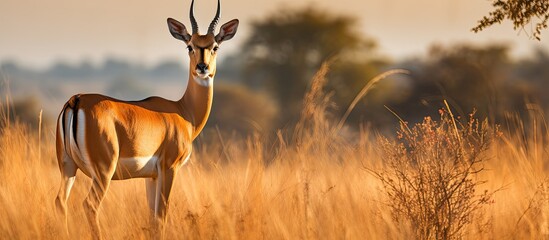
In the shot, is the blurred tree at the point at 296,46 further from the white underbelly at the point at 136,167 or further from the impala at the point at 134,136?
the white underbelly at the point at 136,167

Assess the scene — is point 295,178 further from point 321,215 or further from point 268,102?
point 268,102

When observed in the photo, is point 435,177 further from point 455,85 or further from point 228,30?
point 455,85

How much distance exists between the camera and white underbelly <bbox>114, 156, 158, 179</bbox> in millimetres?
7207

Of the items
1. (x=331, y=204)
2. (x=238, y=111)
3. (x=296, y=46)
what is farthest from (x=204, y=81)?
(x=296, y=46)

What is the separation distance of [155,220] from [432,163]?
200cm

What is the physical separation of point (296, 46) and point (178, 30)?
67.2 ft

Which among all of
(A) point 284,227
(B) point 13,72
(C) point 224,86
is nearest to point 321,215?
(A) point 284,227

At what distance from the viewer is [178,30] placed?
8.78 meters

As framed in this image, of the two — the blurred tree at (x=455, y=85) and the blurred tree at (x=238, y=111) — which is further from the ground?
the blurred tree at (x=455, y=85)

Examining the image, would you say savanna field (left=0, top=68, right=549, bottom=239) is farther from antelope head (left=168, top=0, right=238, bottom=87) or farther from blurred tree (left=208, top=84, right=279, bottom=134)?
blurred tree (left=208, top=84, right=279, bottom=134)

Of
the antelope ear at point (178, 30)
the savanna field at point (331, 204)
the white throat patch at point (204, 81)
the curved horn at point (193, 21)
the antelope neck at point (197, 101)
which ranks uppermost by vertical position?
the curved horn at point (193, 21)

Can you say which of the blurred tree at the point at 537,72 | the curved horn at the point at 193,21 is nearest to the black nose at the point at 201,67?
the curved horn at the point at 193,21

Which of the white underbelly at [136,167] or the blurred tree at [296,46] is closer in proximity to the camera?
the white underbelly at [136,167]

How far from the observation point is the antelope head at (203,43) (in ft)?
26.6
